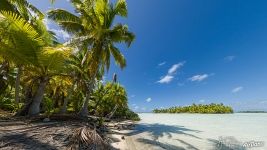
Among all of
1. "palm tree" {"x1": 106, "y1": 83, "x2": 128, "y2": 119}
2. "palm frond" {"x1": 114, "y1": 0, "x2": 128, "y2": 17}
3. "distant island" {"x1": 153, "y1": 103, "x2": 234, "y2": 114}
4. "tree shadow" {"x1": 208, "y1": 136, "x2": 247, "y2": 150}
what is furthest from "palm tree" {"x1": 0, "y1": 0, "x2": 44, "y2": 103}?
"distant island" {"x1": 153, "y1": 103, "x2": 234, "y2": 114}

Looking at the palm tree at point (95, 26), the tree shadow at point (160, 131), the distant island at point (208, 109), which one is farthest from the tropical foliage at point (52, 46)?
the distant island at point (208, 109)

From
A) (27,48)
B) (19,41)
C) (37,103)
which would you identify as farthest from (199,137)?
(19,41)

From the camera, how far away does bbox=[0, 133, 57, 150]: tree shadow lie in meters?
4.80

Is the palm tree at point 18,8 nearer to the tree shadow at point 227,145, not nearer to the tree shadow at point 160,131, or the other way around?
the tree shadow at point 160,131

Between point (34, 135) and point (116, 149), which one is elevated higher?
point (34, 135)

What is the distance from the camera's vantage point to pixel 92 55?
611 inches

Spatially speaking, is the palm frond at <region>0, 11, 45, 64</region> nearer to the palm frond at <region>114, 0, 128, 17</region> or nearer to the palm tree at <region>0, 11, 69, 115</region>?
the palm tree at <region>0, 11, 69, 115</region>

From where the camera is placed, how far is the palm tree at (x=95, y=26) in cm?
1499

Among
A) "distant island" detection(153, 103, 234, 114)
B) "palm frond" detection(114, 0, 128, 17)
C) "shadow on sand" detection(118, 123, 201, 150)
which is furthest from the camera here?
"distant island" detection(153, 103, 234, 114)

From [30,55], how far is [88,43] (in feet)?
17.9

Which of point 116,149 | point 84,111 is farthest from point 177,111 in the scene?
point 116,149

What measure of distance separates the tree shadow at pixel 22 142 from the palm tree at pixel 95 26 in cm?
972

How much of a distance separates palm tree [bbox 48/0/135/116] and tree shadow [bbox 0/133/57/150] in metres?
9.72

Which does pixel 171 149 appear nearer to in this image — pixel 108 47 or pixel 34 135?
pixel 34 135
